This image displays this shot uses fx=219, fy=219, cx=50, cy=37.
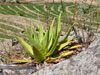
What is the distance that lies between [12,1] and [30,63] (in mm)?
36016

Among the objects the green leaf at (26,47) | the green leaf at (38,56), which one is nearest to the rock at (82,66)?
the green leaf at (38,56)

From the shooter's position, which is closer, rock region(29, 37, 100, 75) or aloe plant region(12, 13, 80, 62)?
rock region(29, 37, 100, 75)

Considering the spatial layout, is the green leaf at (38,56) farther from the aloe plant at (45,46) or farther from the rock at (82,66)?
the rock at (82,66)

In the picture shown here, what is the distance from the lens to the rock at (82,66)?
7.11 ft

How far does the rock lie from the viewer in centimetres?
217

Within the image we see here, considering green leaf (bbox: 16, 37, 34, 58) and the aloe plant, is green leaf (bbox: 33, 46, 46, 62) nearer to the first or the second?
the aloe plant

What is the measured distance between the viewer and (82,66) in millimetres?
2223

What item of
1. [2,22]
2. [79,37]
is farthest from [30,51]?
[2,22]

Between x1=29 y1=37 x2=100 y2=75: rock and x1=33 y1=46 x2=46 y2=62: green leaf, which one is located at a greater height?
x1=29 y1=37 x2=100 y2=75: rock

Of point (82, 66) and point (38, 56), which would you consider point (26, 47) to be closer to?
point (38, 56)

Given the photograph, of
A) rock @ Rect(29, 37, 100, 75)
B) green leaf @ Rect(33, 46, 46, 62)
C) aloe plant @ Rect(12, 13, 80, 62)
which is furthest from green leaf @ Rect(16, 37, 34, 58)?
rock @ Rect(29, 37, 100, 75)

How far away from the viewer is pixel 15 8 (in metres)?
33.6

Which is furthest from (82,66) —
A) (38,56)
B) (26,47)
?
(26,47)

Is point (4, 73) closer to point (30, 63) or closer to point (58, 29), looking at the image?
point (30, 63)
